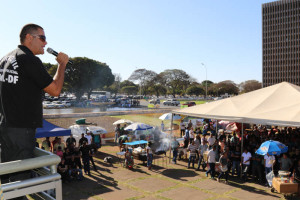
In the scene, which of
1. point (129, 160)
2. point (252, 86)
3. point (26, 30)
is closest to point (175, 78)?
point (252, 86)

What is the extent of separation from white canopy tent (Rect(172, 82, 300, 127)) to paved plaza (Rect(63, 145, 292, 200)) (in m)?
3.01

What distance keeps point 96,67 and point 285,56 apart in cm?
8577

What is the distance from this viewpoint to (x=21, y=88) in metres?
1.74

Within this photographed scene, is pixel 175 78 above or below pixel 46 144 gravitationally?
above

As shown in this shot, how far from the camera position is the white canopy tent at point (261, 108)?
1109 centimetres

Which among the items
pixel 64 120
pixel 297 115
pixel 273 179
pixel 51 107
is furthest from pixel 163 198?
pixel 51 107

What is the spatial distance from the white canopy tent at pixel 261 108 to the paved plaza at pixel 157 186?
3.01 meters

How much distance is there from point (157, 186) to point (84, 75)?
5768 centimetres

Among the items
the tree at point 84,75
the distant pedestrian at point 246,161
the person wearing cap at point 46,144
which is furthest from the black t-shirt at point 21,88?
the tree at point 84,75

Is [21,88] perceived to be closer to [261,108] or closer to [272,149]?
[272,149]

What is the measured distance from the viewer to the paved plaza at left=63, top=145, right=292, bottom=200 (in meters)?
10.0

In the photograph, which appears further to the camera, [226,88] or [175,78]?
[175,78]

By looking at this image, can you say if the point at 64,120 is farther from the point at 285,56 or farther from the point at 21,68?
the point at 285,56

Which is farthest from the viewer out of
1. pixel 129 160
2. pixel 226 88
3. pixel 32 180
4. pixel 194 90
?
pixel 226 88
